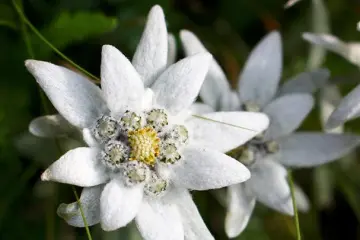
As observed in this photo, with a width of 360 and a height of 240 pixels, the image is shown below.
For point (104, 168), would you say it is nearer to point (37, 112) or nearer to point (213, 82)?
point (213, 82)

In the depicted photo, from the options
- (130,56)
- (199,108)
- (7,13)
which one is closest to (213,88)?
(199,108)

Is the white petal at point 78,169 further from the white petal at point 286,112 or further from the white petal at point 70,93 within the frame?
the white petal at point 286,112

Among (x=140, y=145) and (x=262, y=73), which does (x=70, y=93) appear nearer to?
(x=140, y=145)

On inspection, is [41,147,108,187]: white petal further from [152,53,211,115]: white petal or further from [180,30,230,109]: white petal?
[180,30,230,109]: white petal

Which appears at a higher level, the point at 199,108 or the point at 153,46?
the point at 153,46

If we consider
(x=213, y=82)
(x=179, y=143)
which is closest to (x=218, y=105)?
(x=213, y=82)

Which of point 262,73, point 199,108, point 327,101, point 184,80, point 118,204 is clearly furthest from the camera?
point 327,101
